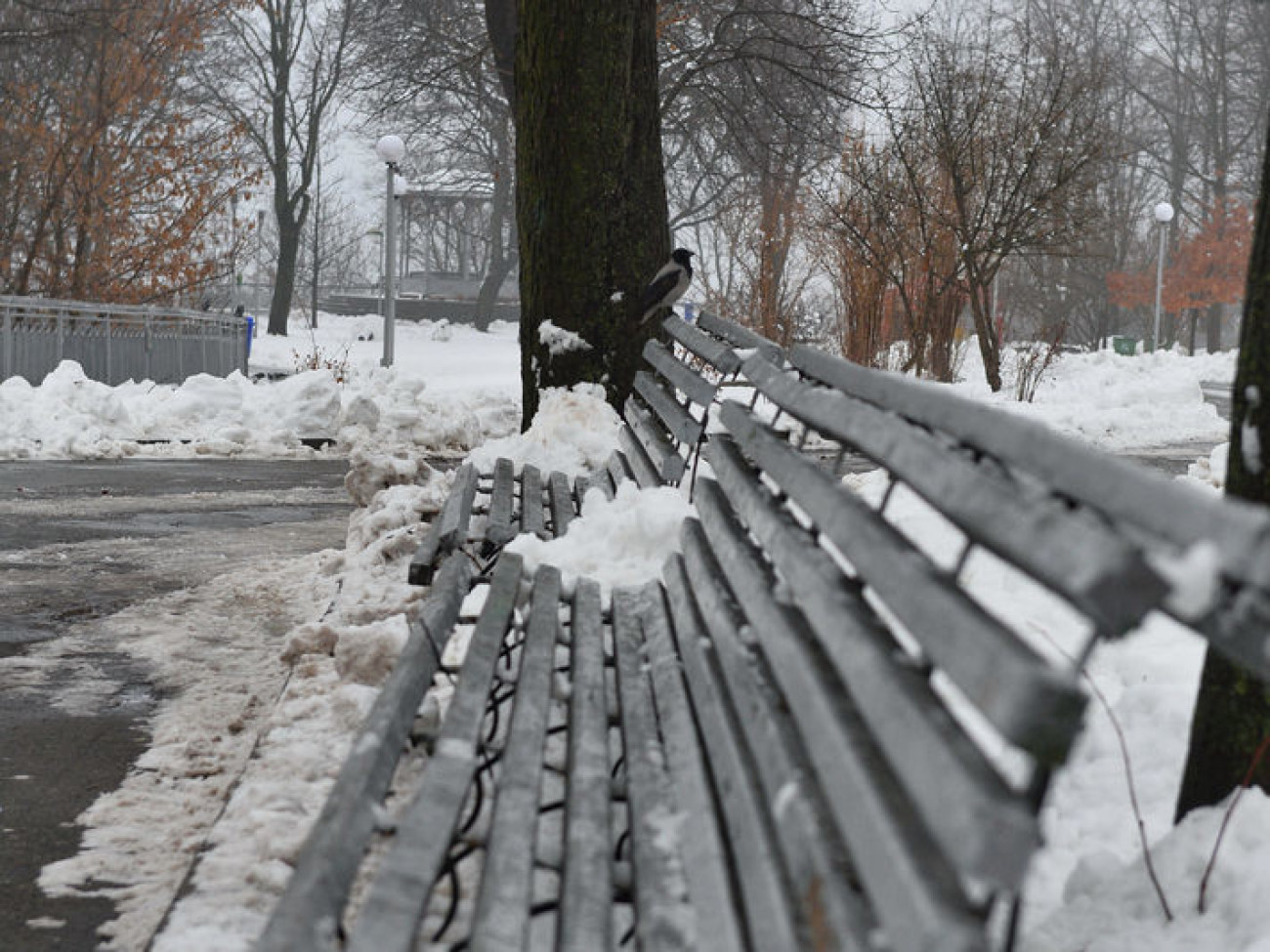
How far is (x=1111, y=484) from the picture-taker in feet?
4.55

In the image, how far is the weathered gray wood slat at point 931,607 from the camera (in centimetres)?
123

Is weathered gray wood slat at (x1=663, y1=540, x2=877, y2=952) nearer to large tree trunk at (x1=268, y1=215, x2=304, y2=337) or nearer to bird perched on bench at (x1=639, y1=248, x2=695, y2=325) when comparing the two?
bird perched on bench at (x1=639, y1=248, x2=695, y2=325)

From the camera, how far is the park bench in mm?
1255

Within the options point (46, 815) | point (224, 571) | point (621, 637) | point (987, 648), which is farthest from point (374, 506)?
point (987, 648)

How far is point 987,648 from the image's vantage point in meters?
1.38

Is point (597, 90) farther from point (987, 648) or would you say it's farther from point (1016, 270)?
point (1016, 270)

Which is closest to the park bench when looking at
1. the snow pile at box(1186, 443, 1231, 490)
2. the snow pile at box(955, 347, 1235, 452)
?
the snow pile at box(1186, 443, 1231, 490)

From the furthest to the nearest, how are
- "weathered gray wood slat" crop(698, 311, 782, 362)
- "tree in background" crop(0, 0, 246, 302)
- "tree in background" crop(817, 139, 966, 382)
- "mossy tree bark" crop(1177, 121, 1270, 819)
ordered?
"tree in background" crop(0, 0, 246, 302), "tree in background" crop(817, 139, 966, 382), "weathered gray wood slat" crop(698, 311, 782, 362), "mossy tree bark" crop(1177, 121, 1270, 819)

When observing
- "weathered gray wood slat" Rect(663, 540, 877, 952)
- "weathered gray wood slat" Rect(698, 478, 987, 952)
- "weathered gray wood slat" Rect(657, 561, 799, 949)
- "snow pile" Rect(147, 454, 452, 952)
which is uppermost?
"weathered gray wood slat" Rect(698, 478, 987, 952)

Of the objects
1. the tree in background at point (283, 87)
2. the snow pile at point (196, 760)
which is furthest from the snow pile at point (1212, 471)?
the tree in background at point (283, 87)

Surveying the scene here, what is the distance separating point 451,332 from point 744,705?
42.8 m

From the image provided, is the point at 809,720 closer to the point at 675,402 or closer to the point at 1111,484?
the point at 1111,484

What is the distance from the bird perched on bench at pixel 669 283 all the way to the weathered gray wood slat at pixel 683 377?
0.89 meters

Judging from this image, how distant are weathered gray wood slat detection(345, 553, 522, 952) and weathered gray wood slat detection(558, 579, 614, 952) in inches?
6.3
